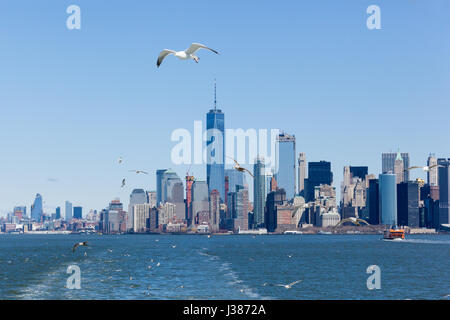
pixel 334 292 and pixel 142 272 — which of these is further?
pixel 142 272

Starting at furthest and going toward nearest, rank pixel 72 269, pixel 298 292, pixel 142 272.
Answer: pixel 72 269 → pixel 142 272 → pixel 298 292

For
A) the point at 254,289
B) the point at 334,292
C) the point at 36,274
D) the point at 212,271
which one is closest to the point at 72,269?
the point at 36,274

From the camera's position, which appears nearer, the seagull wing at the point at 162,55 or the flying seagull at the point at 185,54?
the flying seagull at the point at 185,54

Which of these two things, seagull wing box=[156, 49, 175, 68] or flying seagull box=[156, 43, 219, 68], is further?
seagull wing box=[156, 49, 175, 68]
